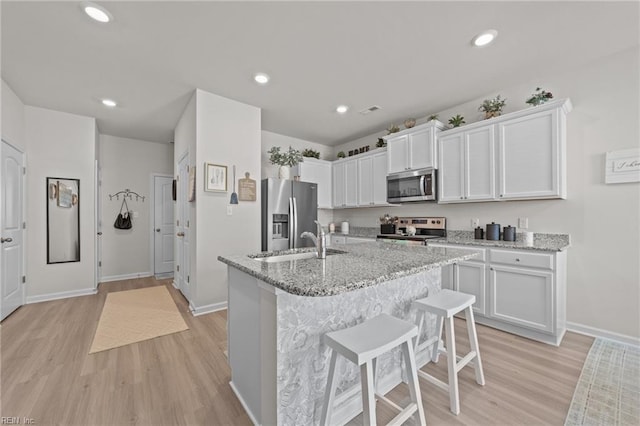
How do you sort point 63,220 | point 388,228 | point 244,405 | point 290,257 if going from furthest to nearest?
point 388,228
point 63,220
point 290,257
point 244,405

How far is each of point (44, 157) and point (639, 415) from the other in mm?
6345

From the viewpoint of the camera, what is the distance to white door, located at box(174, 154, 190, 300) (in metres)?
3.62

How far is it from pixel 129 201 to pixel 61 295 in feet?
6.11

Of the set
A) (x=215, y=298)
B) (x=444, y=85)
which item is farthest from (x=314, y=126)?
(x=215, y=298)

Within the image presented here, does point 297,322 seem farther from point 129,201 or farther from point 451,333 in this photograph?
point 129,201

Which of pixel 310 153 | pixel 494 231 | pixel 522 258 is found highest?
pixel 310 153

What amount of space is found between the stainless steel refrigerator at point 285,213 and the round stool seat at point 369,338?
100 inches

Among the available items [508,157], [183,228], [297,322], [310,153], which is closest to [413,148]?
[508,157]

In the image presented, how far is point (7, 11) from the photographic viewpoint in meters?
1.85

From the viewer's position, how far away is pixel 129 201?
4922 millimetres

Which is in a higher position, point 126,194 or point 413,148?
point 413,148

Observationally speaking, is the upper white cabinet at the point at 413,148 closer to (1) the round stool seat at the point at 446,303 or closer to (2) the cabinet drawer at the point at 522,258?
(2) the cabinet drawer at the point at 522,258

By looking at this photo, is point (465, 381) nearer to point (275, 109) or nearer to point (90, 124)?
point (275, 109)

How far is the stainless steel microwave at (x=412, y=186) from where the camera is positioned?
346cm
